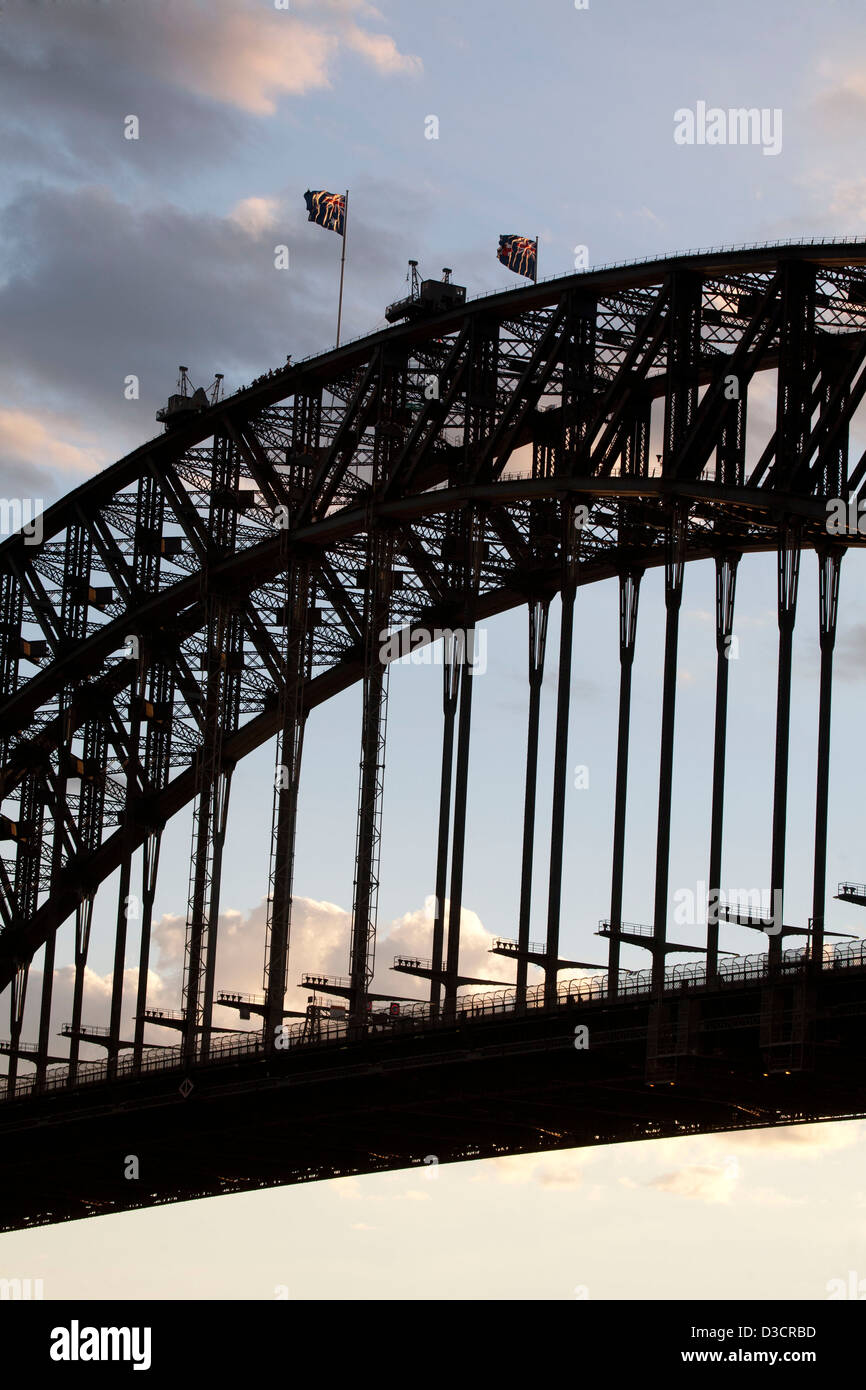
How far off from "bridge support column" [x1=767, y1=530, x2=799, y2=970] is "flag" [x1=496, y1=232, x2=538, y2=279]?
22.5m

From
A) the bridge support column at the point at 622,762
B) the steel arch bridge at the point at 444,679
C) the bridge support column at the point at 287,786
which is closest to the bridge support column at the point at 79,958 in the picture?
the steel arch bridge at the point at 444,679

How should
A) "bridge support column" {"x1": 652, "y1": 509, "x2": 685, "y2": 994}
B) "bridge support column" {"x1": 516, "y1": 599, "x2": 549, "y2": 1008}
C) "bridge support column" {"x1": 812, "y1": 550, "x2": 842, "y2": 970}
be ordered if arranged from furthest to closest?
"bridge support column" {"x1": 516, "y1": 599, "x2": 549, "y2": 1008} < "bridge support column" {"x1": 652, "y1": 509, "x2": 685, "y2": 994} < "bridge support column" {"x1": 812, "y1": 550, "x2": 842, "y2": 970}

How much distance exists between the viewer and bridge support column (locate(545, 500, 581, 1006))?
270 feet

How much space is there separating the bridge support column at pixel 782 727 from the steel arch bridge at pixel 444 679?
0.14 metres

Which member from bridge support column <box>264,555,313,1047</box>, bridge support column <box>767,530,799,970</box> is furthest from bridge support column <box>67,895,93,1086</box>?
bridge support column <box>767,530,799,970</box>

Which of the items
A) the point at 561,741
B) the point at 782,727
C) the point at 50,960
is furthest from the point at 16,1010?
the point at 782,727

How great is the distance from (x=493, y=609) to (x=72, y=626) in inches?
1171

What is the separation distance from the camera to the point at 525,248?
316 feet

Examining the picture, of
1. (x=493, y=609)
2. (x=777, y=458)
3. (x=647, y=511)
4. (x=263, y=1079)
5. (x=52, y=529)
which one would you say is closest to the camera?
(x=777, y=458)

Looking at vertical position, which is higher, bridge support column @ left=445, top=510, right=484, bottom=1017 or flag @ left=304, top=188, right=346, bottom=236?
flag @ left=304, top=188, right=346, bottom=236

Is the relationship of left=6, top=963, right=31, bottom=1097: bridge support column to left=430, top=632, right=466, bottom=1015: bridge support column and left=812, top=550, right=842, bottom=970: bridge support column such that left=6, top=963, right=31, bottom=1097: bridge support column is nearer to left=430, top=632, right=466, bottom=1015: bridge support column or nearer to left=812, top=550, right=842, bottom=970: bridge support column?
left=430, top=632, right=466, bottom=1015: bridge support column

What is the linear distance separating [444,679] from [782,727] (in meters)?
21.3

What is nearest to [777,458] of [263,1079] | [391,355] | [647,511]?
[647,511]
